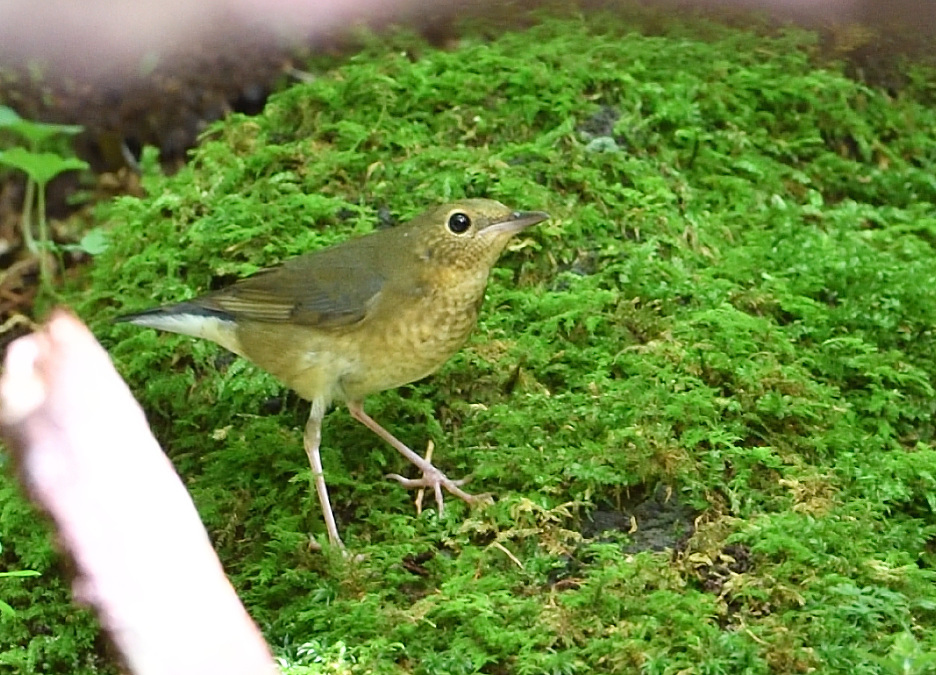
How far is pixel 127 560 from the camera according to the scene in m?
2.54

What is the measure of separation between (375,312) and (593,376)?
71cm

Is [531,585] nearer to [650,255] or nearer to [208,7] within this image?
[650,255]

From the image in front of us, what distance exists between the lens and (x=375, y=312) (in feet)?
11.8

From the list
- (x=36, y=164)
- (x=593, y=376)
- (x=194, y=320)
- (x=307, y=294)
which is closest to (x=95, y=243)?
(x=36, y=164)

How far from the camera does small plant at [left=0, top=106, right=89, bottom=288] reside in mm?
5059

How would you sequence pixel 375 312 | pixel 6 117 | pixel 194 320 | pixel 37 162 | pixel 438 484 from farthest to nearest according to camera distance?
1. pixel 6 117
2. pixel 37 162
3. pixel 194 320
4. pixel 375 312
5. pixel 438 484

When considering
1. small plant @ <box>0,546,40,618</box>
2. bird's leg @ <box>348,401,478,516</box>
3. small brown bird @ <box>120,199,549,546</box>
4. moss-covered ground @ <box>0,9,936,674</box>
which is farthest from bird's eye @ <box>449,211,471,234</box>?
small plant @ <box>0,546,40,618</box>

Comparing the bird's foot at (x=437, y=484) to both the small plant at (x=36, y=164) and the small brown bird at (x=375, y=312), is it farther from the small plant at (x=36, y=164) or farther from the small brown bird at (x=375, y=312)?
the small plant at (x=36, y=164)

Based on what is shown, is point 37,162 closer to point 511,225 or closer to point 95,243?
point 95,243

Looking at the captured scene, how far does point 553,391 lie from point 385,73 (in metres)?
2.00

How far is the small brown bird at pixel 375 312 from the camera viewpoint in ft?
11.7

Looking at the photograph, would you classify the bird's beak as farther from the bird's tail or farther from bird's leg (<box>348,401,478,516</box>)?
the bird's tail

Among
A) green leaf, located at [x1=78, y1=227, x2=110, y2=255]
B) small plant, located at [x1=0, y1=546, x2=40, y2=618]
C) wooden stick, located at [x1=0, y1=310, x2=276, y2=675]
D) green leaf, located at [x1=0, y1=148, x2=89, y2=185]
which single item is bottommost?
small plant, located at [x1=0, y1=546, x2=40, y2=618]

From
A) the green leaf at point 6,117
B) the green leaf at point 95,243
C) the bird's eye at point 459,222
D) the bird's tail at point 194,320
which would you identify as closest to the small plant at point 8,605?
the bird's tail at point 194,320
